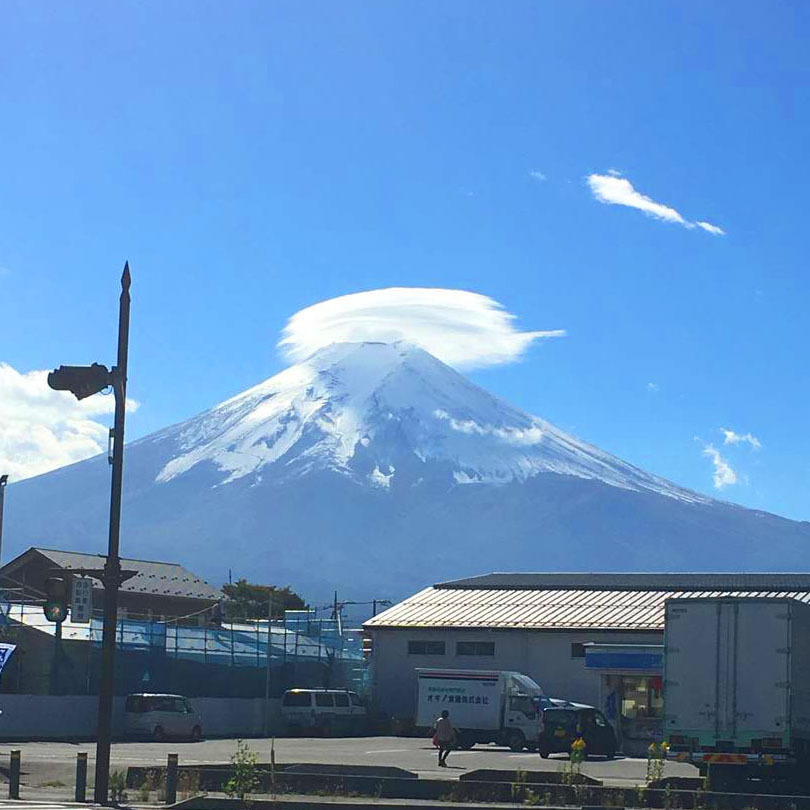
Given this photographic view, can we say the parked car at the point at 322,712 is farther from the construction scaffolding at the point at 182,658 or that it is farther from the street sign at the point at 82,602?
the street sign at the point at 82,602

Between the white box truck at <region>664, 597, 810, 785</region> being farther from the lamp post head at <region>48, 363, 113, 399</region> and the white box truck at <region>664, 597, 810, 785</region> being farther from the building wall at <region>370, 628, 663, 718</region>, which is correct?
the building wall at <region>370, 628, 663, 718</region>

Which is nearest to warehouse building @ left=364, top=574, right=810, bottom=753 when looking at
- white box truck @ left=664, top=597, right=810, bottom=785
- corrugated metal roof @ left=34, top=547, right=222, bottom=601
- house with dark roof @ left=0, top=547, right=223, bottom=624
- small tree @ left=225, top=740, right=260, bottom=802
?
house with dark roof @ left=0, top=547, right=223, bottom=624

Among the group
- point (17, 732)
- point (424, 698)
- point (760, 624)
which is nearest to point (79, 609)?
point (17, 732)

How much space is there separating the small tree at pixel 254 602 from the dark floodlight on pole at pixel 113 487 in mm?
82684

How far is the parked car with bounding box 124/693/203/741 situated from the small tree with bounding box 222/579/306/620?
2283 inches

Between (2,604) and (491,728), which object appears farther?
(2,604)

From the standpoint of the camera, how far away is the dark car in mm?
41500

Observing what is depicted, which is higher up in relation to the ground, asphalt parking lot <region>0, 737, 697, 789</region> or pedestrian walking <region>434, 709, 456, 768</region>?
pedestrian walking <region>434, 709, 456, 768</region>

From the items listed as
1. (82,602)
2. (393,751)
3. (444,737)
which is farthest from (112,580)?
(393,751)

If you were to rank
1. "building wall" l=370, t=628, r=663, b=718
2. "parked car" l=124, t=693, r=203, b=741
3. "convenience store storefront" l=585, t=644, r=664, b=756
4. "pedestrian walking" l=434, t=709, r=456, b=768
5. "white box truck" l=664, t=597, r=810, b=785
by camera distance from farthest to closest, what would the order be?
"building wall" l=370, t=628, r=663, b=718
"convenience store storefront" l=585, t=644, r=664, b=756
"parked car" l=124, t=693, r=203, b=741
"pedestrian walking" l=434, t=709, r=456, b=768
"white box truck" l=664, t=597, r=810, b=785

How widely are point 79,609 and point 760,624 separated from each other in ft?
59.8

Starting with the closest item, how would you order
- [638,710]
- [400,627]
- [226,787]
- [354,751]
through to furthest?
1. [226,787]
2. [354,751]
3. [638,710]
4. [400,627]

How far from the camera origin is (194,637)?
54.2 meters

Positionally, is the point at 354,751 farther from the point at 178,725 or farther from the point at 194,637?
the point at 194,637
